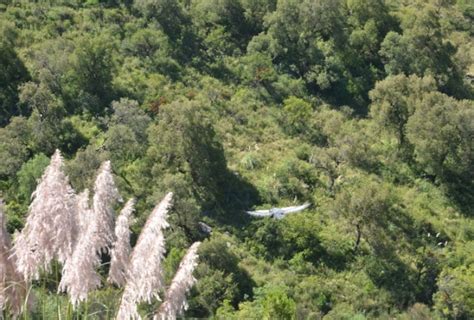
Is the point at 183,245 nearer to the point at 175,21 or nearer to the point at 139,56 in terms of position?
the point at 139,56

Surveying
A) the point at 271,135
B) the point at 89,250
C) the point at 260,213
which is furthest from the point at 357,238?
the point at 89,250

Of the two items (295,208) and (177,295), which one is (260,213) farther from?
(177,295)

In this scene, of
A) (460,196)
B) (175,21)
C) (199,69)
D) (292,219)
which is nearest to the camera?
(292,219)

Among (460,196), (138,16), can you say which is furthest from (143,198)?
(138,16)

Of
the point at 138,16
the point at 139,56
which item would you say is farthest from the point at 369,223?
the point at 138,16

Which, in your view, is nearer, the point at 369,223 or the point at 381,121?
the point at 369,223

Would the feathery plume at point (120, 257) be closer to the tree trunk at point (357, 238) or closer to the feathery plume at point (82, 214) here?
the feathery plume at point (82, 214)

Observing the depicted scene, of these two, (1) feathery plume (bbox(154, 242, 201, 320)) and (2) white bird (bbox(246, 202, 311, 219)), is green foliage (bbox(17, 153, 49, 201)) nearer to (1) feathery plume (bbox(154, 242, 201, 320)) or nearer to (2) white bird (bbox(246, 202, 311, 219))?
(2) white bird (bbox(246, 202, 311, 219))

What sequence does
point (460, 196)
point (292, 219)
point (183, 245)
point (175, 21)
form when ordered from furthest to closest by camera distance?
1. point (175, 21)
2. point (460, 196)
3. point (292, 219)
4. point (183, 245)

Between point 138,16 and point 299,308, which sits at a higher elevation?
point 138,16
